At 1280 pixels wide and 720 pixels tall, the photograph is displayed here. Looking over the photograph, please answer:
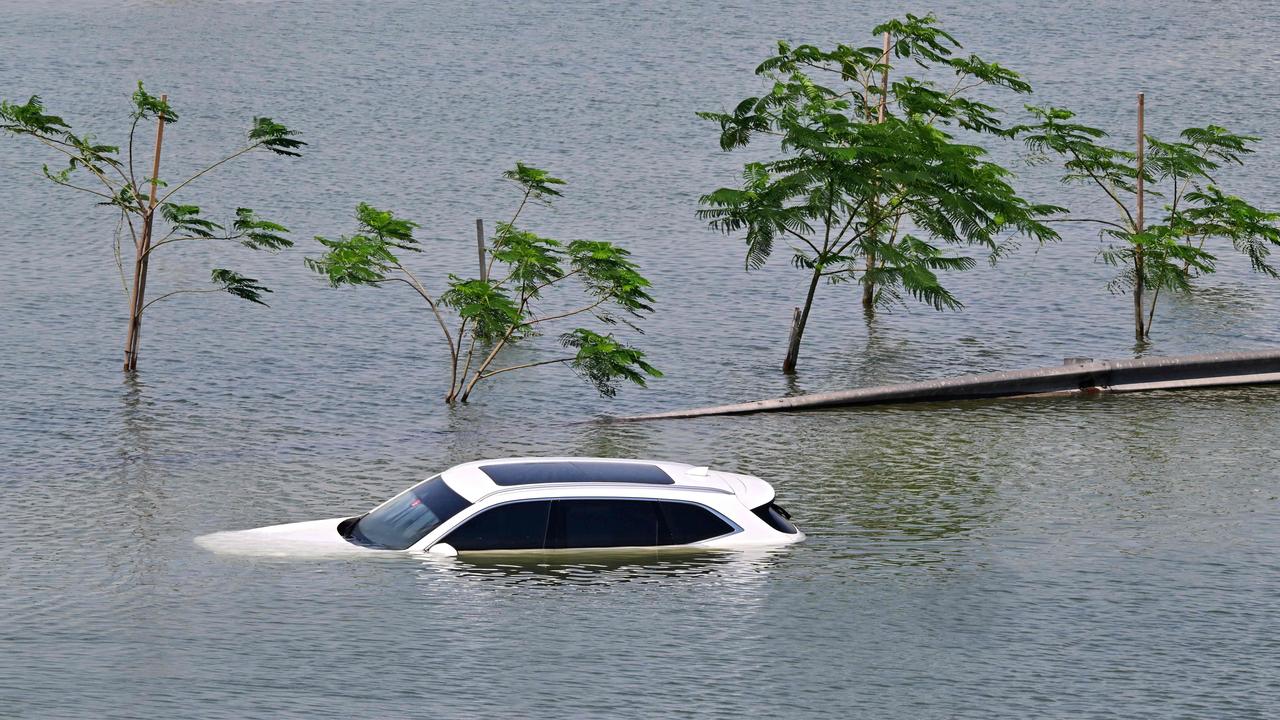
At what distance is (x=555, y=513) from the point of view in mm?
14414

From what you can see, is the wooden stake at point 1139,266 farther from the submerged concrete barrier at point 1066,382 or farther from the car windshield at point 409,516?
the car windshield at point 409,516

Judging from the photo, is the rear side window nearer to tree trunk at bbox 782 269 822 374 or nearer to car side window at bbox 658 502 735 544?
car side window at bbox 658 502 735 544

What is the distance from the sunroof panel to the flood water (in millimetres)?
696

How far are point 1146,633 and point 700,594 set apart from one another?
3542 millimetres

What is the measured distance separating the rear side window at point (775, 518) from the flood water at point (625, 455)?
1.19 feet

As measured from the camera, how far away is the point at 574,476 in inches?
578

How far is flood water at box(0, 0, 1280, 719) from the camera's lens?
1248cm

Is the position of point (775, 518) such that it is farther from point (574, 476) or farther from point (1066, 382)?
point (1066, 382)

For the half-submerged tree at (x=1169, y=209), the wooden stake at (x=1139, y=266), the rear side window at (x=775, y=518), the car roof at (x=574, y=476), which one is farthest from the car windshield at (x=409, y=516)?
the wooden stake at (x=1139, y=266)

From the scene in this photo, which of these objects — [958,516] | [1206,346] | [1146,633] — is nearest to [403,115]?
[1206,346]

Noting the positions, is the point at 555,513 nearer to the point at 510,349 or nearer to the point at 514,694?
the point at 514,694

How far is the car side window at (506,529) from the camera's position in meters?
14.4

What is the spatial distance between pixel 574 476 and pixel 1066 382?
10.0 m

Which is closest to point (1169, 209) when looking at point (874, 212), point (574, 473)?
point (874, 212)
